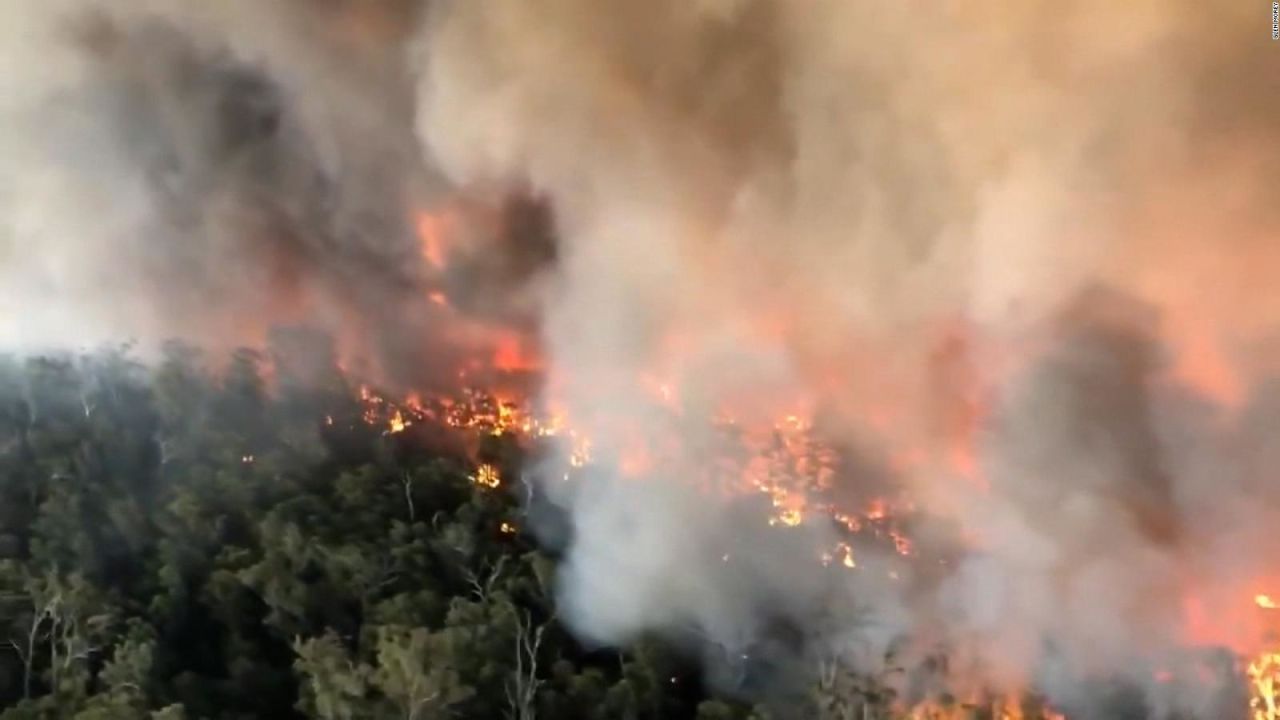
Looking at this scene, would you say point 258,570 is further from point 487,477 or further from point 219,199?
point 219,199

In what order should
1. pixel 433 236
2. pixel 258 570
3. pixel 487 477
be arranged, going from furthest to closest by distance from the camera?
1. pixel 433 236
2. pixel 487 477
3. pixel 258 570

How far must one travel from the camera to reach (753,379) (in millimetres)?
16422

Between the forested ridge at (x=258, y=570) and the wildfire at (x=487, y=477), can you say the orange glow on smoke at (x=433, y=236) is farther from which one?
the wildfire at (x=487, y=477)

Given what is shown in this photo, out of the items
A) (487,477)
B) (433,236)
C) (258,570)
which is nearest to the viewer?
(258,570)

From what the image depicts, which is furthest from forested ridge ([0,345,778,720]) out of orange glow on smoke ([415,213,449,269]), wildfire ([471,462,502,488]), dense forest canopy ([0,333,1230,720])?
orange glow on smoke ([415,213,449,269])

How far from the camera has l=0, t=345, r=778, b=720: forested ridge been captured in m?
12.5

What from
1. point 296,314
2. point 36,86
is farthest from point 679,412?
point 36,86

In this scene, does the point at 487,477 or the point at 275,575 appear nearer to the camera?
the point at 275,575

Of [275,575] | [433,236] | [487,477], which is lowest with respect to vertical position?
[275,575]

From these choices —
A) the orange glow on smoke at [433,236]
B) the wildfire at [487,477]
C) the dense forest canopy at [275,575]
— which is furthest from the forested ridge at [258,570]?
the orange glow on smoke at [433,236]

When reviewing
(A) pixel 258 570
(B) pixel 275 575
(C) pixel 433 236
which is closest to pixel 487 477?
(C) pixel 433 236

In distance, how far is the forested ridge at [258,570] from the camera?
40.9ft

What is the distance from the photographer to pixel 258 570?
14.4 m

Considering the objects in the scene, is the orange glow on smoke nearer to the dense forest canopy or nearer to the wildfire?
the dense forest canopy
